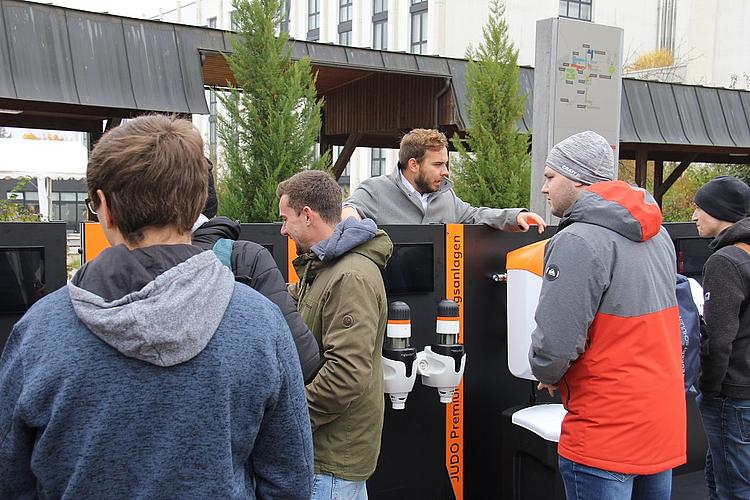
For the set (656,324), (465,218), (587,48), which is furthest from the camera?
(587,48)

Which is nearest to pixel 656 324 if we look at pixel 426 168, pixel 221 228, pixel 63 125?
pixel 221 228

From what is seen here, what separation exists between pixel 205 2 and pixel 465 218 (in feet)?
161

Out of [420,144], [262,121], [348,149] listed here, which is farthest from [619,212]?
[348,149]

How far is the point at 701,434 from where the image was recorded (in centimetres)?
473

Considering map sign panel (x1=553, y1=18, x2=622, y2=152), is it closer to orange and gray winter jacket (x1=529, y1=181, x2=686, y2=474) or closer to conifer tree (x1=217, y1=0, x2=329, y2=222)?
conifer tree (x1=217, y1=0, x2=329, y2=222)

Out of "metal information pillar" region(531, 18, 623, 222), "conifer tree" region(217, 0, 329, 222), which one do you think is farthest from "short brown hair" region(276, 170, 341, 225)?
"conifer tree" region(217, 0, 329, 222)

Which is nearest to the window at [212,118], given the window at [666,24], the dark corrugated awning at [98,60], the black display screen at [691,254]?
the dark corrugated awning at [98,60]

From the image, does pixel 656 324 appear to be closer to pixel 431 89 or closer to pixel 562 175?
pixel 562 175

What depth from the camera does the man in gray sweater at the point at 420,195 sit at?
3.81 metres

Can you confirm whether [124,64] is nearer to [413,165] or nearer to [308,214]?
[413,165]

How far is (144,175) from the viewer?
1.33 m

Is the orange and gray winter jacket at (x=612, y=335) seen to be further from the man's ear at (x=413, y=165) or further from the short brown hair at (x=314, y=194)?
the man's ear at (x=413, y=165)

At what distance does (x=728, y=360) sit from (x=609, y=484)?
3.62ft

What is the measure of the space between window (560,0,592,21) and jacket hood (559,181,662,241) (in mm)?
36619
